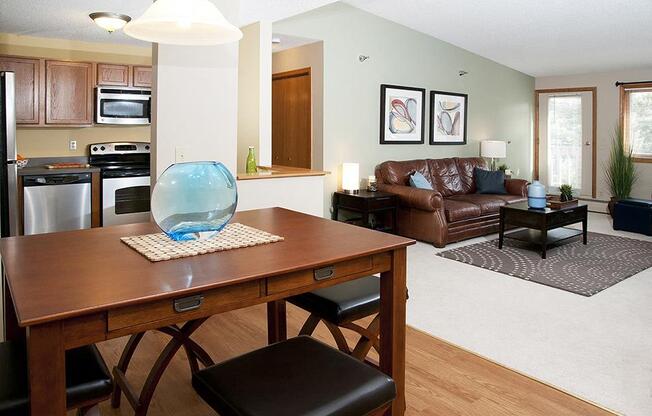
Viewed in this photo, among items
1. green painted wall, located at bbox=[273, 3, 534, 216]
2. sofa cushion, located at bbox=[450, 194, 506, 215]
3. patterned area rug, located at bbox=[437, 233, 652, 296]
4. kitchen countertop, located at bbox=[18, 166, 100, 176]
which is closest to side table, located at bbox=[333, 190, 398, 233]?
green painted wall, located at bbox=[273, 3, 534, 216]

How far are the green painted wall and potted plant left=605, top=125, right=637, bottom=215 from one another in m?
1.98

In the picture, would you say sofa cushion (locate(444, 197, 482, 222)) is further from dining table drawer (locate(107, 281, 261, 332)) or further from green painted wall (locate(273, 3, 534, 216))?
dining table drawer (locate(107, 281, 261, 332))

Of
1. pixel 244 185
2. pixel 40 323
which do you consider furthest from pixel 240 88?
pixel 40 323

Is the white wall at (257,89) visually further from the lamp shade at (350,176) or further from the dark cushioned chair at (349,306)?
the dark cushioned chair at (349,306)

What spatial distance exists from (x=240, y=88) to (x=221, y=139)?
1.80 meters

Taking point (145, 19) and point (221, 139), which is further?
point (221, 139)

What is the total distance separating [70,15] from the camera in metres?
4.21

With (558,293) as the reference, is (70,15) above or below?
above

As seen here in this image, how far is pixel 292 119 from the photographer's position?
645 centimetres

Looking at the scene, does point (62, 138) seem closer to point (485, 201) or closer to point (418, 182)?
point (418, 182)

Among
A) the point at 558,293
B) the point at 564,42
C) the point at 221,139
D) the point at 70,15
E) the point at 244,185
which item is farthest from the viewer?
the point at 564,42

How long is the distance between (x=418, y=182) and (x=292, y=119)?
5.99ft

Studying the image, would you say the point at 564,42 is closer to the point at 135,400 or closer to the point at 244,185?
the point at 244,185

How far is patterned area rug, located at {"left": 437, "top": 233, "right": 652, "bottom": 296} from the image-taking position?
4.28m
